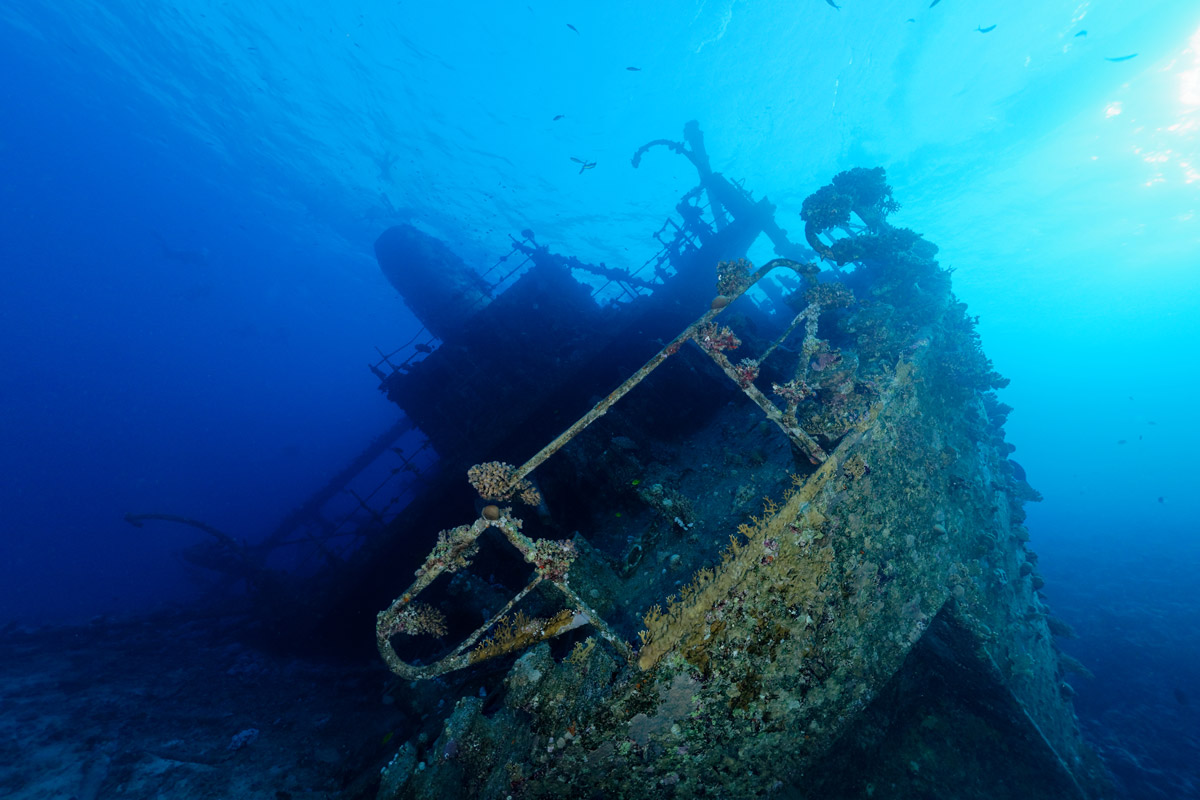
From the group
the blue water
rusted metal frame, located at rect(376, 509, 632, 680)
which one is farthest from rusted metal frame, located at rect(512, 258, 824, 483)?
the blue water

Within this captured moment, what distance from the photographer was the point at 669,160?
41719mm

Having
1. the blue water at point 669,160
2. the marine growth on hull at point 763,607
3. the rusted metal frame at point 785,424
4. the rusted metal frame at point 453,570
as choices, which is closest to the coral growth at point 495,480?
the marine growth on hull at point 763,607

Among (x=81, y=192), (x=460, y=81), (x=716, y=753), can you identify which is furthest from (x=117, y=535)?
(x=716, y=753)

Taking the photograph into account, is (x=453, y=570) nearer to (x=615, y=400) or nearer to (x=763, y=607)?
(x=615, y=400)

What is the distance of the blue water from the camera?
21156 mm

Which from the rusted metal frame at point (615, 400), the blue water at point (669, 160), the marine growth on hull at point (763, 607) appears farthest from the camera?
the blue water at point (669, 160)

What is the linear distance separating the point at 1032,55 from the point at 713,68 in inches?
692

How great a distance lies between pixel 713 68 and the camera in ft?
98.4

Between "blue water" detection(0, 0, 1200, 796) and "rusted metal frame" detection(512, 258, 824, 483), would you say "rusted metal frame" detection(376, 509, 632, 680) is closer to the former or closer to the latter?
"rusted metal frame" detection(512, 258, 824, 483)

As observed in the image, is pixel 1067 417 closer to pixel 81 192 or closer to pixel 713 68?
pixel 713 68

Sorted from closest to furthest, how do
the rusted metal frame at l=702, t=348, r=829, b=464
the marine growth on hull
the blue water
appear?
the marine growth on hull, the rusted metal frame at l=702, t=348, r=829, b=464, the blue water

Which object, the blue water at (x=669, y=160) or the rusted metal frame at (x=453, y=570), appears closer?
the rusted metal frame at (x=453, y=570)

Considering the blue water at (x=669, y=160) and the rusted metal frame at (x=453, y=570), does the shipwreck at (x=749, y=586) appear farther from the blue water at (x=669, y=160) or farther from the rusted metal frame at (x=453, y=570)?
the blue water at (x=669, y=160)

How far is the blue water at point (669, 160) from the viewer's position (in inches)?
833
